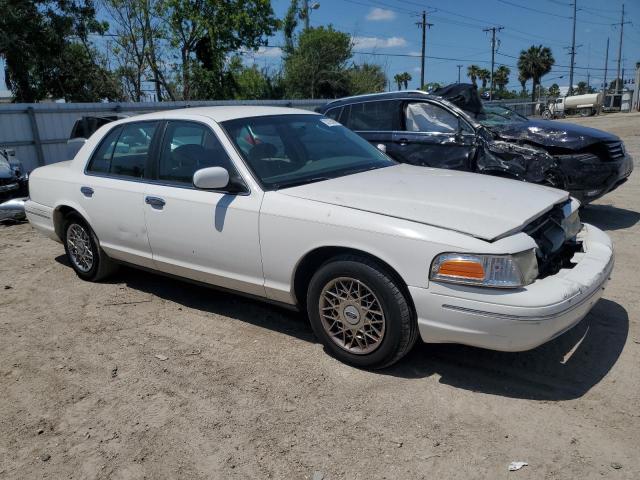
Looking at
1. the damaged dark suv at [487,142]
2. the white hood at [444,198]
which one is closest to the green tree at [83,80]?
the damaged dark suv at [487,142]

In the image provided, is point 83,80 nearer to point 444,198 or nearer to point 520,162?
point 520,162

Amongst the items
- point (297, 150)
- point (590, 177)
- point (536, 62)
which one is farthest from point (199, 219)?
point (536, 62)

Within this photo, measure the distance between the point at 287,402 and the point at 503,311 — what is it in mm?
1316

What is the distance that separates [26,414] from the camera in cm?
325

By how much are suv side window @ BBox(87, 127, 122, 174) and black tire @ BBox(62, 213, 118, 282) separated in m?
0.53

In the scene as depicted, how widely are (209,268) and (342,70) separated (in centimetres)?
4078

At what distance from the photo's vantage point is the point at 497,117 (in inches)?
297

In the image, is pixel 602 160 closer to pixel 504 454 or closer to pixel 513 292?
pixel 513 292

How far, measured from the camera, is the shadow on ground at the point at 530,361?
3293 millimetres

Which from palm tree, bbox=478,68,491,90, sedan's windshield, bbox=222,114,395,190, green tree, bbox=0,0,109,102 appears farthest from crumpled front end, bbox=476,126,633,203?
palm tree, bbox=478,68,491,90

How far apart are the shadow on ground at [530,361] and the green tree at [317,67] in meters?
38.4

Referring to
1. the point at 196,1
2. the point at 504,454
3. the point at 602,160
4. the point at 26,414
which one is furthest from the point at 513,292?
the point at 196,1

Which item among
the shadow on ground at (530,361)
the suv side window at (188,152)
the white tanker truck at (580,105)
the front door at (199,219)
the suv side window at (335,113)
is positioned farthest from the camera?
the white tanker truck at (580,105)

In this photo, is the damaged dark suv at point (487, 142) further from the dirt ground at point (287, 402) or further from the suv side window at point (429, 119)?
the dirt ground at point (287, 402)
